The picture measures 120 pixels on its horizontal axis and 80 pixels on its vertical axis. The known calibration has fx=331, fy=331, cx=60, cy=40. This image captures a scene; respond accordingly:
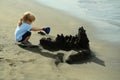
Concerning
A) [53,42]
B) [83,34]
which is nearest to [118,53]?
[83,34]

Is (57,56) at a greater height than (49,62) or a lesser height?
greater

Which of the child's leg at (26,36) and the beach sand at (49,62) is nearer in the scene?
the beach sand at (49,62)

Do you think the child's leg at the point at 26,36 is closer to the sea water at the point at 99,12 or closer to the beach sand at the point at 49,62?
the beach sand at the point at 49,62

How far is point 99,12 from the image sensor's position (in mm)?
12344

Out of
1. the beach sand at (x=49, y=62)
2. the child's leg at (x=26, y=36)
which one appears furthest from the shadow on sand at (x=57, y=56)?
the child's leg at (x=26, y=36)

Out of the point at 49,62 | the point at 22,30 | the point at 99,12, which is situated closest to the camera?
the point at 49,62

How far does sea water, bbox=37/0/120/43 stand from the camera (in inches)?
391

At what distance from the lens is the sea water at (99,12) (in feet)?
32.6

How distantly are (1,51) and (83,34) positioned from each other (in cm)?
198

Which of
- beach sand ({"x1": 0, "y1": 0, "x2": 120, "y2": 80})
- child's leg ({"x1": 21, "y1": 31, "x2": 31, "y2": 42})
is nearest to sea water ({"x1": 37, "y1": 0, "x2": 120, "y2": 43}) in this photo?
beach sand ({"x1": 0, "y1": 0, "x2": 120, "y2": 80})

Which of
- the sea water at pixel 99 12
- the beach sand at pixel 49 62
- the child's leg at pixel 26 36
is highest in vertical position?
the sea water at pixel 99 12

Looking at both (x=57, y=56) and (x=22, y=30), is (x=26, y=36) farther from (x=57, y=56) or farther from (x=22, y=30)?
(x=57, y=56)

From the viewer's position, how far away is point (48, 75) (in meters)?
6.38

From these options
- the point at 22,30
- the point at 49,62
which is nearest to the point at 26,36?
the point at 22,30
